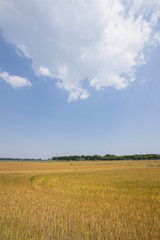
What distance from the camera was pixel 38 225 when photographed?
17.6 ft

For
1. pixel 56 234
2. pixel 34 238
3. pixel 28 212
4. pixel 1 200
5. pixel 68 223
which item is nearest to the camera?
pixel 34 238

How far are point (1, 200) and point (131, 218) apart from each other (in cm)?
718

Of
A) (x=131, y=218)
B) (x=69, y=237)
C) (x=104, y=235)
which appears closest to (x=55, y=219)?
(x=69, y=237)

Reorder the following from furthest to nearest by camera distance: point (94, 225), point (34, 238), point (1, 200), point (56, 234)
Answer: point (1, 200) < point (94, 225) < point (56, 234) < point (34, 238)

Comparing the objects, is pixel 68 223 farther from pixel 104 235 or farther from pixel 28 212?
pixel 28 212

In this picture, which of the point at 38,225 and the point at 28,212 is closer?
the point at 38,225

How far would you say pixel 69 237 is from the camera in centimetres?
454

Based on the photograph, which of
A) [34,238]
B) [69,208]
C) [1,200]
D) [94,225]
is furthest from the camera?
[1,200]

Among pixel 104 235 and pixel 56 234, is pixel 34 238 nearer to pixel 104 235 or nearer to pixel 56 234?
pixel 56 234

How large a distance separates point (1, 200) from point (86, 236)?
6.37m

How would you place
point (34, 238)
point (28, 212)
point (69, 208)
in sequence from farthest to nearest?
1. point (69, 208)
2. point (28, 212)
3. point (34, 238)

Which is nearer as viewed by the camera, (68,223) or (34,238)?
(34,238)

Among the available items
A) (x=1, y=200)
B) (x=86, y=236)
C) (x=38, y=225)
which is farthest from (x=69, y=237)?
(x=1, y=200)

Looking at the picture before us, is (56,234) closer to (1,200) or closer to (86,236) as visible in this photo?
(86,236)
